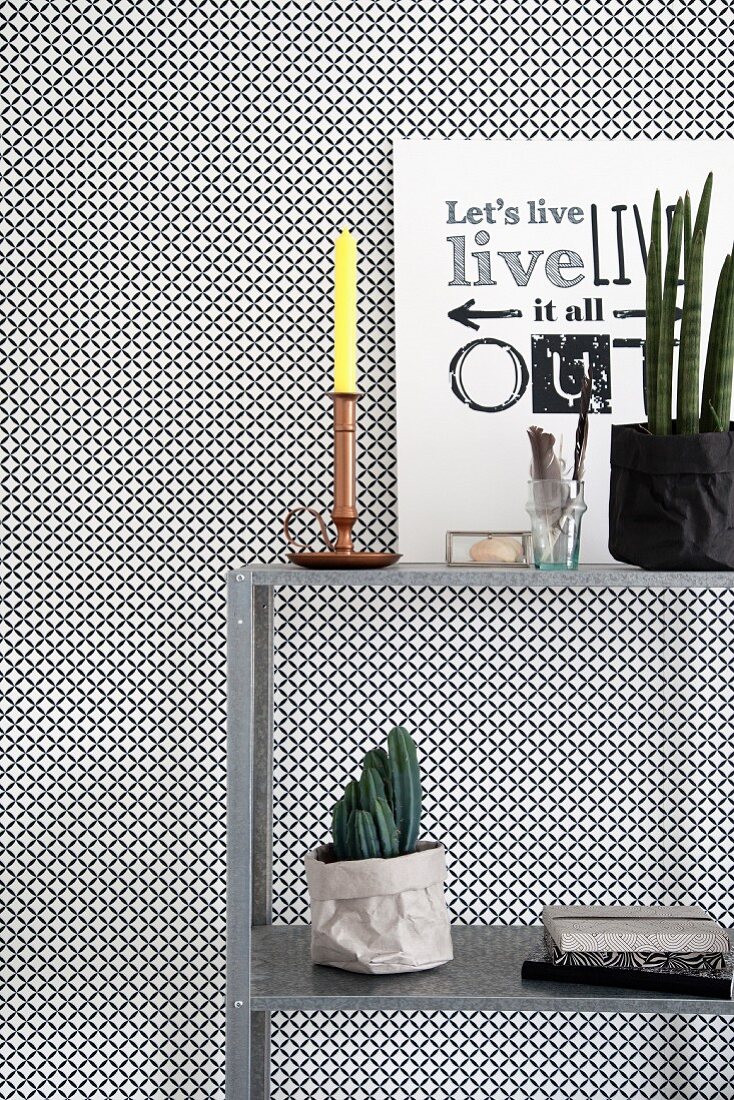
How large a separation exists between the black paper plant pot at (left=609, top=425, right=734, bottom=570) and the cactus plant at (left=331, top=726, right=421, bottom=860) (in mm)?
337

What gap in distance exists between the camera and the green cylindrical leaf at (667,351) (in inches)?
42.8

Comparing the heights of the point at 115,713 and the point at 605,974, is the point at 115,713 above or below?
above

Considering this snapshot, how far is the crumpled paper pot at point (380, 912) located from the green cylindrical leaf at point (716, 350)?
0.56 meters

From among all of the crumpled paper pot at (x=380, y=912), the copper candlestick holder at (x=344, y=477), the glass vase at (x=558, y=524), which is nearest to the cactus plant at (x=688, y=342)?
the glass vase at (x=558, y=524)

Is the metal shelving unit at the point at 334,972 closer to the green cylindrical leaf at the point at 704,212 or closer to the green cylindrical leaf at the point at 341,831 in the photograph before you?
the green cylindrical leaf at the point at 341,831

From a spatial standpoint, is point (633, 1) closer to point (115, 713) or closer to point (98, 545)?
point (98, 545)

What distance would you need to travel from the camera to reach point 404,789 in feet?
3.72

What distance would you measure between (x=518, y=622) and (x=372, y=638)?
0.19 metres

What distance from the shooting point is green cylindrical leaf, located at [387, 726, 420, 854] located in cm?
113

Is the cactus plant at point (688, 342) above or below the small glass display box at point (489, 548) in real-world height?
above

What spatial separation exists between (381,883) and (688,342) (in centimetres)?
65

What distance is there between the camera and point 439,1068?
4.31 ft

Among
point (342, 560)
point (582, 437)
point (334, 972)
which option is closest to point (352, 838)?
point (334, 972)

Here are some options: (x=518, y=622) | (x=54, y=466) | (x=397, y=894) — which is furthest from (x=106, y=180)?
(x=397, y=894)
